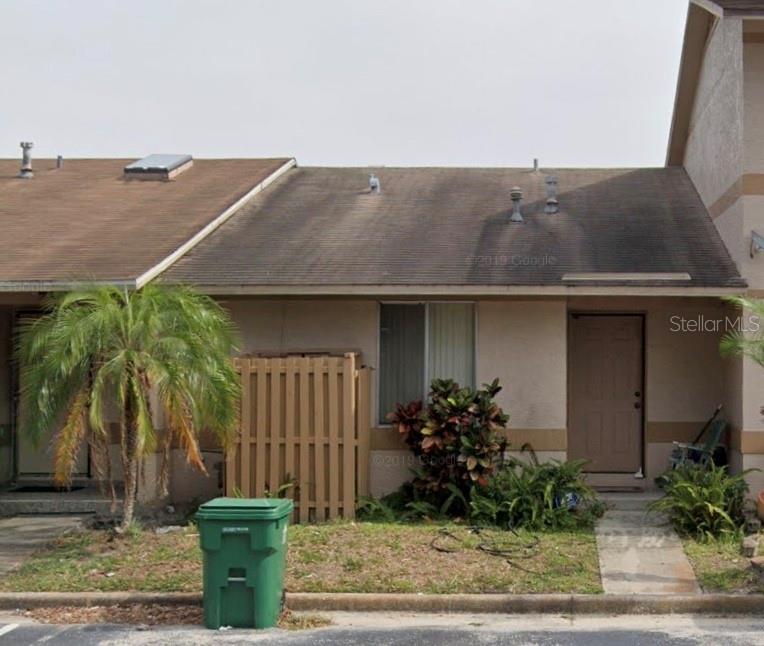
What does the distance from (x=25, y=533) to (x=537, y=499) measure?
540 cm

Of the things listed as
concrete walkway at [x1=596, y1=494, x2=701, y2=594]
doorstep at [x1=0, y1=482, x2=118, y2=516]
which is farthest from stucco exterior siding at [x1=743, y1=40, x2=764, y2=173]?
doorstep at [x1=0, y1=482, x2=118, y2=516]

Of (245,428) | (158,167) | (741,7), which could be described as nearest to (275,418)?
(245,428)

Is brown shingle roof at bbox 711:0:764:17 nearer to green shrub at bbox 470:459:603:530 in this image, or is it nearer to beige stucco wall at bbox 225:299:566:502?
beige stucco wall at bbox 225:299:566:502

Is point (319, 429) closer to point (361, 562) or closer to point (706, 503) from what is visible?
point (361, 562)

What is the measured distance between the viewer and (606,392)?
43.2ft

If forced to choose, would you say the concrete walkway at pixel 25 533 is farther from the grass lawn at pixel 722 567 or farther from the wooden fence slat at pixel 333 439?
the grass lawn at pixel 722 567

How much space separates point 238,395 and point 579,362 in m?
4.61

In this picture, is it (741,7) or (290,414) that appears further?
(290,414)

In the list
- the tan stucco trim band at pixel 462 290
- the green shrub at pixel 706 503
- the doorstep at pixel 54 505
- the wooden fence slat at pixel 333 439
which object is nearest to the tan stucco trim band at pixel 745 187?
the tan stucco trim band at pixel 462 290

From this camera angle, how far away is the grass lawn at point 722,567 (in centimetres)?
875

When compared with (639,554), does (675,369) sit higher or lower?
higher

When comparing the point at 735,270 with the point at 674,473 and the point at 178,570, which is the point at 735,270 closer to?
the point at 674,473

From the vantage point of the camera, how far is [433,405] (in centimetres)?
1145

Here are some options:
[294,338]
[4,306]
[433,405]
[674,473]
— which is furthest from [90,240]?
[674,473]
